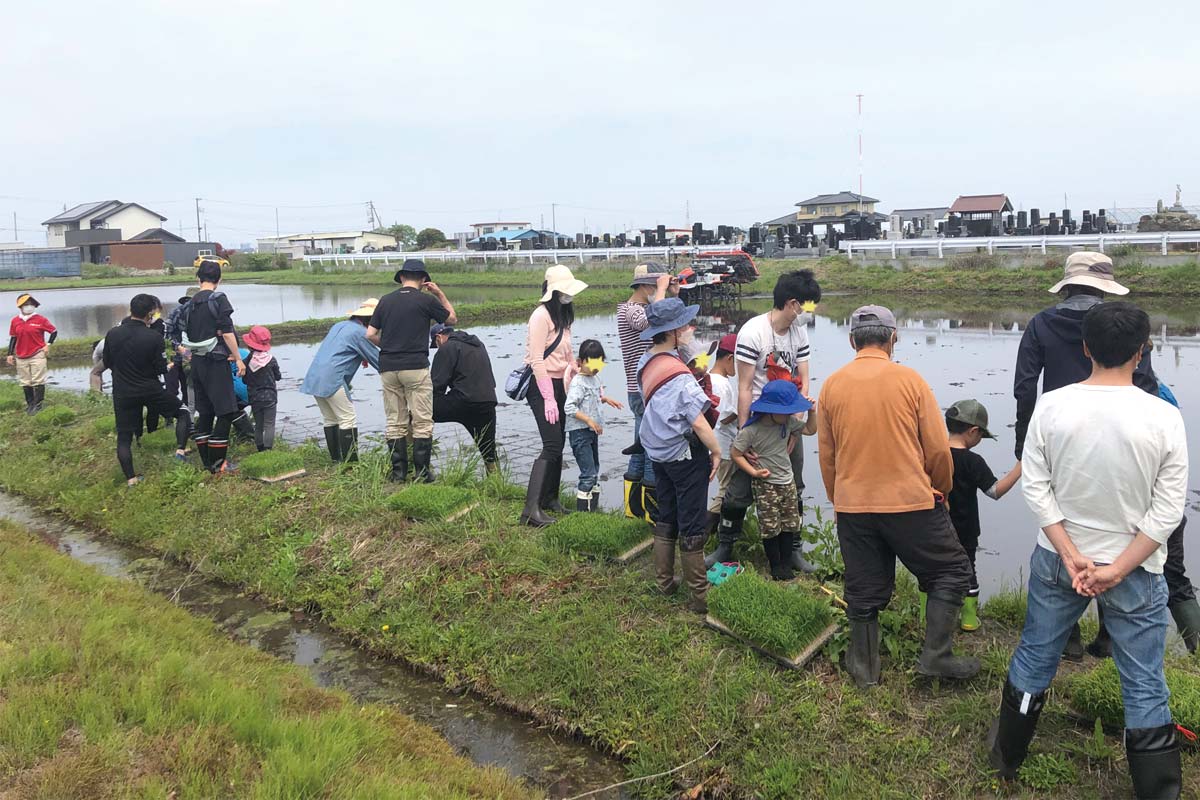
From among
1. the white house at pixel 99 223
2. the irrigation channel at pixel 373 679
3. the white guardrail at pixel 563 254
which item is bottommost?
the irrigation channel at pixel 373 679

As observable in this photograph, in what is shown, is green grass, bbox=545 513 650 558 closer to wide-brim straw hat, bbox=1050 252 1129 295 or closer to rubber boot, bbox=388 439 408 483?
rubber boot, bbox=388 439 408 483

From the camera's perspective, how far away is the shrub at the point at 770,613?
377 centimetres

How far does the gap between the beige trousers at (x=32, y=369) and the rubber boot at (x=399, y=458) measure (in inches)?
257

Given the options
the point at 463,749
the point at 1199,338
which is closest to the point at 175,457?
the point at 463,749

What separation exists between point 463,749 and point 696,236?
40818 millimetres

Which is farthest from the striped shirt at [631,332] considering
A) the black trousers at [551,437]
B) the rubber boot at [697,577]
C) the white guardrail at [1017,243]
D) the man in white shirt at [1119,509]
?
the white guardrail at [1017,243]

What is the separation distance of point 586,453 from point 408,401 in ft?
5.00

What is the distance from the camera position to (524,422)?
9.88 metres

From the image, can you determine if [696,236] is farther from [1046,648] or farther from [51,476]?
[1046,648]

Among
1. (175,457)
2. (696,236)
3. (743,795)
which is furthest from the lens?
(696,236)

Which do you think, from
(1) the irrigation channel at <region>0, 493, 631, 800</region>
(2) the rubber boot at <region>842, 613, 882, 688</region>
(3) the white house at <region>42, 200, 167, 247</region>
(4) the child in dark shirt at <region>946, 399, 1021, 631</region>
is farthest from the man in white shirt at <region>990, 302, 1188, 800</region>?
(3) the white house at <region>42, 200, 167, 247</region>

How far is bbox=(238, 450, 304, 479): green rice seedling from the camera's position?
22.5 feet

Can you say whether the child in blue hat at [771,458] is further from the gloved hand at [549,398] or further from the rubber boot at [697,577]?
the gloved hand at [549,398]

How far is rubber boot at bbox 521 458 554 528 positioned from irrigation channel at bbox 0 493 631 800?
124 cm
